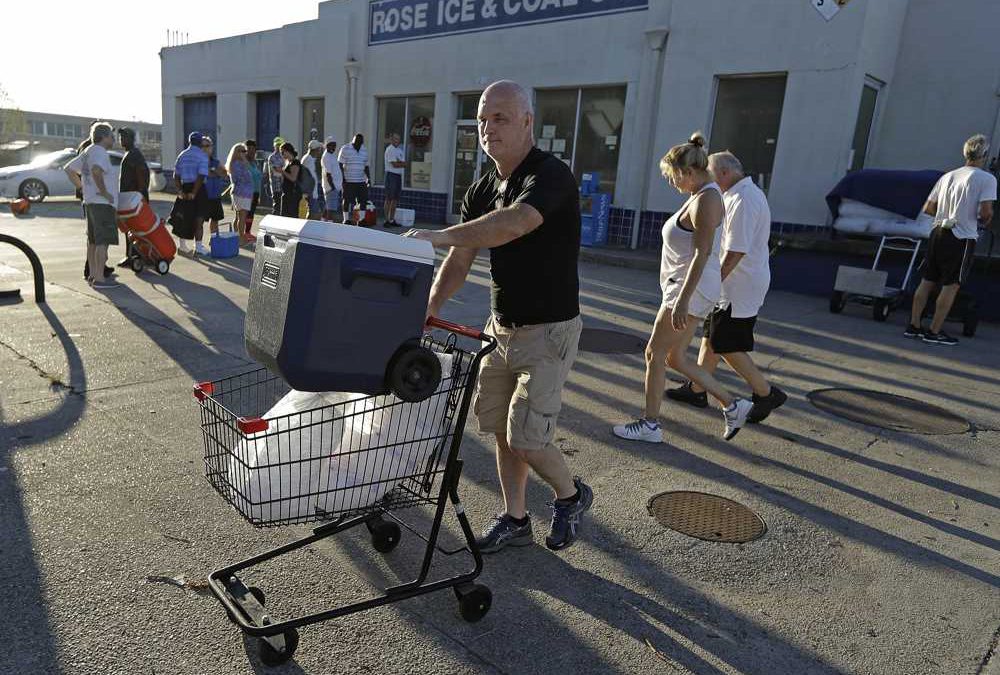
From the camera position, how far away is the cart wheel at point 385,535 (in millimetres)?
3039

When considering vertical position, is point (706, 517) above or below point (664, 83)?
below

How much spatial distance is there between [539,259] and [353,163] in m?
12.8

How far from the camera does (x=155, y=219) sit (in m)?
8.82

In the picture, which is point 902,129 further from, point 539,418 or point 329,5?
point 329,5

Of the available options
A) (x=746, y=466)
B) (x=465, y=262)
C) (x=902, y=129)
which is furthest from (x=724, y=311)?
(x=902, y=129)

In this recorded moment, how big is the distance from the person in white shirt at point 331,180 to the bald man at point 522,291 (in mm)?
11249

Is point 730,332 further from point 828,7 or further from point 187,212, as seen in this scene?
point 828,7

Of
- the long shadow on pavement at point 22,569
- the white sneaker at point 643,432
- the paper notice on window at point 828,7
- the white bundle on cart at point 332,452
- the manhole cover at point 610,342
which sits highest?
the paper notice on window at point 828,7

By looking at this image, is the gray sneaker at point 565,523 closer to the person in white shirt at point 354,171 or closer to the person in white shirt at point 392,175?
the person in white shirt at point 354,171

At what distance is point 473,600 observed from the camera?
2.60m

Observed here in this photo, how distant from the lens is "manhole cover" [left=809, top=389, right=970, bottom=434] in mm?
5168

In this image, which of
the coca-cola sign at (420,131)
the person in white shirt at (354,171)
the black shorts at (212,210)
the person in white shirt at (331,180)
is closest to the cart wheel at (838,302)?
the person in white shirt at (331,180)

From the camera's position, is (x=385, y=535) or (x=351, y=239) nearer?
(x=351, y=239)

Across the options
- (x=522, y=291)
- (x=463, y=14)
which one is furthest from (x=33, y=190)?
(x=522, y=291)
